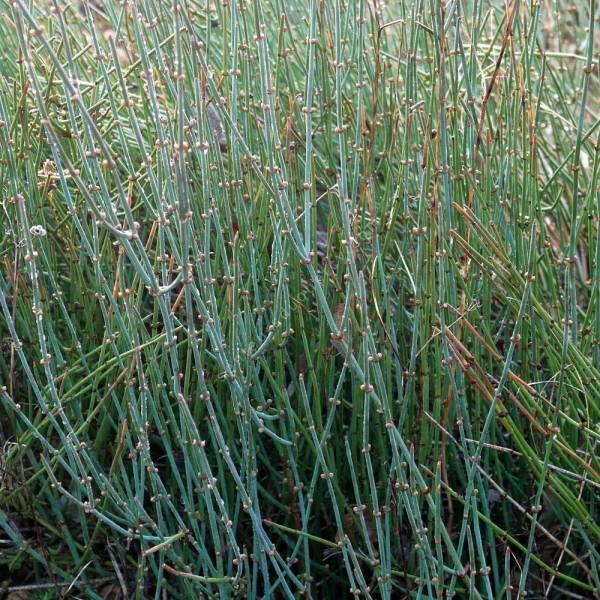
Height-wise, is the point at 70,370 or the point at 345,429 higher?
the point at 70,370

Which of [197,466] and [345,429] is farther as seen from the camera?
[345,429]

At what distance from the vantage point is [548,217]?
212 cm

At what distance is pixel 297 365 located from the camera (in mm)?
1556

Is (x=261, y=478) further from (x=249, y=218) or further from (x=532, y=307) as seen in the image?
(x=532, y=307)

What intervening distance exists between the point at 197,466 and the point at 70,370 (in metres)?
0.27

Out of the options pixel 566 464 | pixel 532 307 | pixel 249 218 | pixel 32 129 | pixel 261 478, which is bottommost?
pixel 261 478

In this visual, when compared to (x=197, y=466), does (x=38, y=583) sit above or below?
below

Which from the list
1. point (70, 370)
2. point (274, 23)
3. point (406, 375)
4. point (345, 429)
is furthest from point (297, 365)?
point (274, 23)

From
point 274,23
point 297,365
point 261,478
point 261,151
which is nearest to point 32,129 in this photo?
point 261,151

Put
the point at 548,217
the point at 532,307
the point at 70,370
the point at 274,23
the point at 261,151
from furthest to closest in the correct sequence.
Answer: the point at 274,23 < the point at 548,217 < the point at 261,151 < the point at 70,370 < the point at 532,307

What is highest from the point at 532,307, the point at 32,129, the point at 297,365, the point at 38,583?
the point at 32,129

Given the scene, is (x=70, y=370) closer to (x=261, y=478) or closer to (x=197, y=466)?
(x=197, y=466)

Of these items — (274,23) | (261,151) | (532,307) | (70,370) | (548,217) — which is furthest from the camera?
(274,23)

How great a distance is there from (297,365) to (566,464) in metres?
0.47
